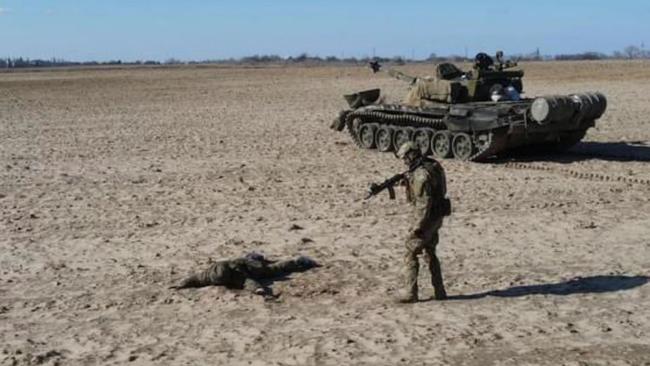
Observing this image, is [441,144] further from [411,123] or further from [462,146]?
[411,123]

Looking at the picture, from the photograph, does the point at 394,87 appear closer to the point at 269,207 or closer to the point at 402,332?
the point at 269,207

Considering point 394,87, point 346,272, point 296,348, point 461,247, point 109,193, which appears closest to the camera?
point 296,348

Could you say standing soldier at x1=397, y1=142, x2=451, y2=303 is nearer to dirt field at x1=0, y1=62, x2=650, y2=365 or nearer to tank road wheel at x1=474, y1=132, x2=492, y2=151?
dirt field at x1=0, y1=62, x2=650, y2=365

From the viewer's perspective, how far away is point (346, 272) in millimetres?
9133

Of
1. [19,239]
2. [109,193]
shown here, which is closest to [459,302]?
[19,239]

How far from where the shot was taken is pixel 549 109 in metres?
16.4

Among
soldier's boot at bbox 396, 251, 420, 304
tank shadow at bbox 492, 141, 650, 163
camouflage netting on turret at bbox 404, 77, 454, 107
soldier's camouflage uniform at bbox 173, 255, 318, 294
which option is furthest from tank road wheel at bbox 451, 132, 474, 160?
soldier's boot at bbox 396, 251, 420, 304

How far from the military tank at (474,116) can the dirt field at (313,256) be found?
1.71 feet

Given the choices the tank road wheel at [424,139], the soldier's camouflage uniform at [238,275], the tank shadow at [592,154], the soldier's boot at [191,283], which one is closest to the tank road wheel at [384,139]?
the tank road wheel at [424,139]

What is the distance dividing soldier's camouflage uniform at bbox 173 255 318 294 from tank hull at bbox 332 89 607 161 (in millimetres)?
8740

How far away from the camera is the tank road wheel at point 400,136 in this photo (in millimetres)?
18938

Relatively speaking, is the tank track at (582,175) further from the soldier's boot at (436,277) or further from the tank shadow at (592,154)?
the soldier's boot at (436,277)

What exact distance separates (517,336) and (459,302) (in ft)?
3.24

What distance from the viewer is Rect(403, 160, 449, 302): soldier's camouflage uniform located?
7.84 m
